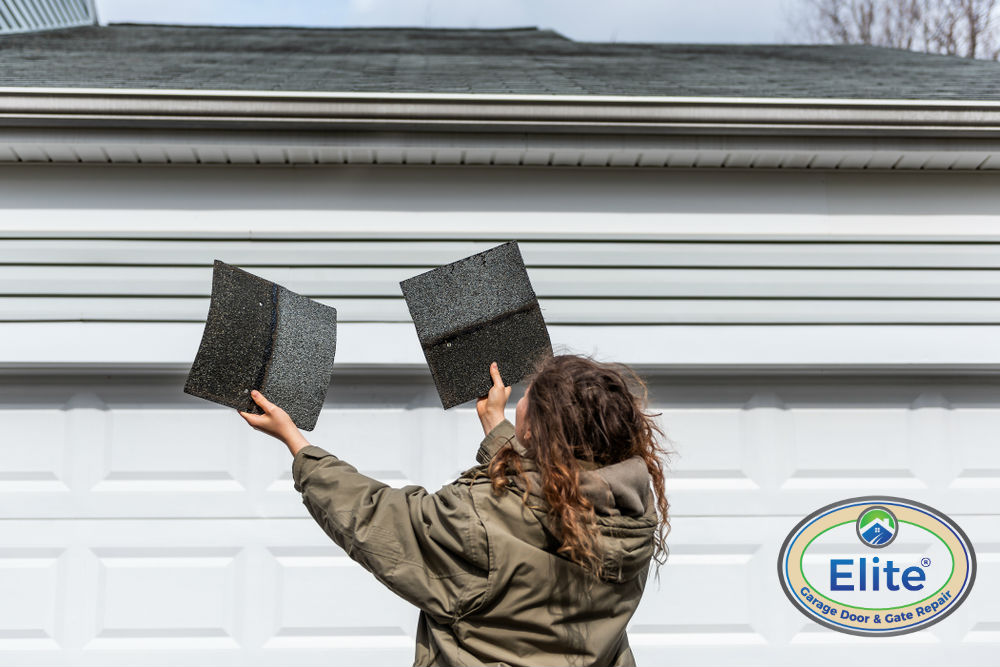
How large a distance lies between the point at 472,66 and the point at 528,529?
3666 mm

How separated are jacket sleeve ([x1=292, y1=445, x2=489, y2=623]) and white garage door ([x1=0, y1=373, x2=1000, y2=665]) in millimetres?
1958

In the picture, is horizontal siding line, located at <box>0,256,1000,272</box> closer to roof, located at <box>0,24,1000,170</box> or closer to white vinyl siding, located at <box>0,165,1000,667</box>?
white vinyl siding, located at <box>0,165,1000,667</box>

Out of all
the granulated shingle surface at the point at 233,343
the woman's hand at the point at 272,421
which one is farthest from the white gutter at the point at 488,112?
the woman's hand at the point at 272,421

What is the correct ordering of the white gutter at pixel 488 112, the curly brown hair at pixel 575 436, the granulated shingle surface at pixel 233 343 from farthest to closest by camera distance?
the white gutter at pixel 488 112
the granulated shingle surface at pixel 233 343
the curly brown hair at pixel 575 436

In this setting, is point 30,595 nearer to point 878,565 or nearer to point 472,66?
point 472,66

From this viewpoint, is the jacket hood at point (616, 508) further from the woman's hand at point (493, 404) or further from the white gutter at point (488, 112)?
the white gutter at point (488, 112)

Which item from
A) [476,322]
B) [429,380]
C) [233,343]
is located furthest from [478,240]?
[233,343]

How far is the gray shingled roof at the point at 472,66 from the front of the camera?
3.85m

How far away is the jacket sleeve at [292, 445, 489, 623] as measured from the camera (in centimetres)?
168

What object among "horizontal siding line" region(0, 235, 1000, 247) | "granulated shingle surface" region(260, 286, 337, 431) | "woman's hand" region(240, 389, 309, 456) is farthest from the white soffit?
"woman's hand" region(240, 389, 309, 456)

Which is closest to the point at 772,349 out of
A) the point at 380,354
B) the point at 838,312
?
the point at 838,312

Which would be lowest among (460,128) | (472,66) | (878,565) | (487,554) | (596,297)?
(878,565)

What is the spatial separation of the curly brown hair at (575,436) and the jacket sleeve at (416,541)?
0.12 metres

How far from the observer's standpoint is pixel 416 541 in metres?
1.70
